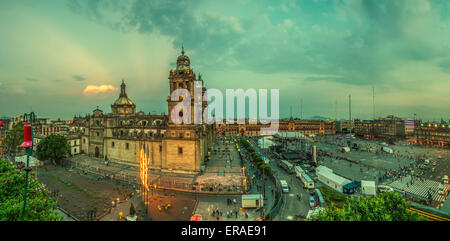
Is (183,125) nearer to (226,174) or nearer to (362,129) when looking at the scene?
(226,174)

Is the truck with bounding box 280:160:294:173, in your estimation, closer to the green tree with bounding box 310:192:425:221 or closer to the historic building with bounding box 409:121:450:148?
the green tree with bounding box 310:192:425:221

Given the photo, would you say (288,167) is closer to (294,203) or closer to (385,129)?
(294,203)

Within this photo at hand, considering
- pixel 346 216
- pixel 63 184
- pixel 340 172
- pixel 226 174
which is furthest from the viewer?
pixel 340 172

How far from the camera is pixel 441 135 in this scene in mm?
81500

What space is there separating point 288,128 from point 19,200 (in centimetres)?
12269

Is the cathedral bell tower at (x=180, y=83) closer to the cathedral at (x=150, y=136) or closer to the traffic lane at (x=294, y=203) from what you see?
the cathedral at (x=150, y=136)

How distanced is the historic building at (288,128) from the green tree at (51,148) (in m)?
83.2

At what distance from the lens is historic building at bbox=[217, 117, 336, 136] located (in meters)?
117

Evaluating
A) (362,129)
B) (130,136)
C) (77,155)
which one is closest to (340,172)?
(130,136)

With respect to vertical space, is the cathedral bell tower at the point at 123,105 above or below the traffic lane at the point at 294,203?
above

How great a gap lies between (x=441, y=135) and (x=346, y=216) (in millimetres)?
108705

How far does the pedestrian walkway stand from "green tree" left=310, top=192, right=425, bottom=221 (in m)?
24.1

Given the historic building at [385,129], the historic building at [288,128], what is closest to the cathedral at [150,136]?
the historic building at [288,128]

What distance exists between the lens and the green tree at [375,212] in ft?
35.6
